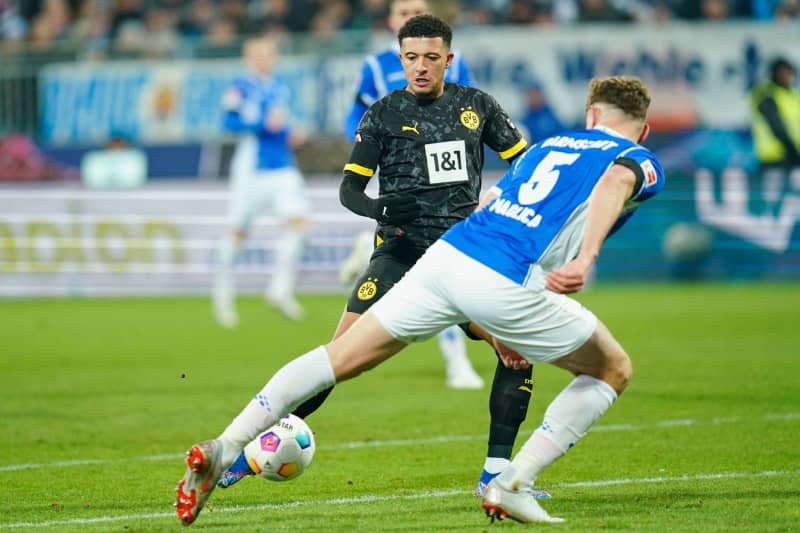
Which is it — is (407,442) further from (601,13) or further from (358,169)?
(601,13)

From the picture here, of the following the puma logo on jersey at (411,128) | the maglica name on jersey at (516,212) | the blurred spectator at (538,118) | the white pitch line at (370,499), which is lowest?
the blurred spectator at (538,118)

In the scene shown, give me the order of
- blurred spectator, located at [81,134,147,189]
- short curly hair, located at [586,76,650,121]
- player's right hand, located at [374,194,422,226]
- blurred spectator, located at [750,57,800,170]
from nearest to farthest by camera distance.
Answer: short curly hair, located at [586,76,650,121]
player's right hand, located at [374,194,422,226]
blurred spectator, located at [750,57,800,170]
blurred spectator, located at [81,134,147,189]

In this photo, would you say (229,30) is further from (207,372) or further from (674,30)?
(207,372)

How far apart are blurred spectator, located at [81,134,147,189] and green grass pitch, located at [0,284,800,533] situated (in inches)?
246

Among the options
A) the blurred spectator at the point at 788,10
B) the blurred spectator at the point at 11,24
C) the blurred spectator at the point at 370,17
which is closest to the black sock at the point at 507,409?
the blurred spectator at the point at 788,10

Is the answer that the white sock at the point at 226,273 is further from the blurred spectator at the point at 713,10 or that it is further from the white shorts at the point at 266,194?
the blurred spectator at the point at 713,10

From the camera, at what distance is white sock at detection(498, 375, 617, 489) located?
234 inches

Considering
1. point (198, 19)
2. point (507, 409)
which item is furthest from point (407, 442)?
point (198, 19)

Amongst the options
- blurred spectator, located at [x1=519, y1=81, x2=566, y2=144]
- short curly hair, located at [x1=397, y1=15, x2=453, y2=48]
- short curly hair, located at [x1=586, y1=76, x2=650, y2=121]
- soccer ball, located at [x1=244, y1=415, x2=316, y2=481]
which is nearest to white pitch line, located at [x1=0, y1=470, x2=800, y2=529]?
soccer ball, located at [x1=244, y1=415, x2=316, y2=481]

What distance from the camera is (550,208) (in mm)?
5879

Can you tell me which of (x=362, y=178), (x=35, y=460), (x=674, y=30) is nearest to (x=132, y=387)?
(x=35, y=460)

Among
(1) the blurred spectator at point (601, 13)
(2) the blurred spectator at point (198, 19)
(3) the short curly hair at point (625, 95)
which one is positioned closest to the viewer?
(3) the short curly hair at point (625, 95)

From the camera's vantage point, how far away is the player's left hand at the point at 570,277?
18.3 feet

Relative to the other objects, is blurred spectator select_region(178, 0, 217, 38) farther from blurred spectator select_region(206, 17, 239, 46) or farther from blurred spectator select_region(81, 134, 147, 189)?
blurred spectator select_region(81, 134, 147, 189)
